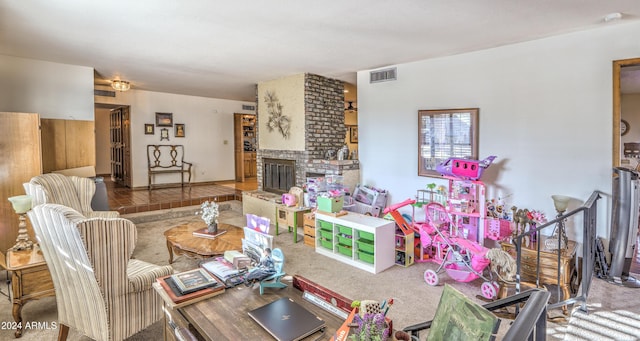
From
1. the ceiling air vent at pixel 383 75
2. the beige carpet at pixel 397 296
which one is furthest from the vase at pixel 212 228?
the ceiling air vent at pixel 383 75

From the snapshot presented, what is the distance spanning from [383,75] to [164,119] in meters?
5.60

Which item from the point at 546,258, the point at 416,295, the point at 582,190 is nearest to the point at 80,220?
the point at 416,295

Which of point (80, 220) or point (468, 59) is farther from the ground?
point (468, 59)

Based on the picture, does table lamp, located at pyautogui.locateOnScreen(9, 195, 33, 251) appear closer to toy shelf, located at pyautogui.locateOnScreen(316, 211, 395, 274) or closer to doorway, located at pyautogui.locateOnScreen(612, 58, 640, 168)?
toy shelf, located at pyautogui.locateOnScreen(316, 211, 395, 274)

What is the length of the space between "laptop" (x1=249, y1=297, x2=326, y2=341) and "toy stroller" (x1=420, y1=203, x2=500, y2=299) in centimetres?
214

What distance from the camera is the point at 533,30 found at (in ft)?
11.1

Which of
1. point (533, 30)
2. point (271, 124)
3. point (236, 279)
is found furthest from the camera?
point (271, 124)

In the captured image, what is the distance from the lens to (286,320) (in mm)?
1420

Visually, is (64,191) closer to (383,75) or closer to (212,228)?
(212,228)

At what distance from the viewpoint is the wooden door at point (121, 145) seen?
7.77 m

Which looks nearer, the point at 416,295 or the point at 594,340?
the point at 594,340

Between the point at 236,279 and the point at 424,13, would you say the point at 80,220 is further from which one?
the point at 424,13

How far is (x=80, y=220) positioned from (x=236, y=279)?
97cm

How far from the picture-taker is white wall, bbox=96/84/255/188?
301 inches
